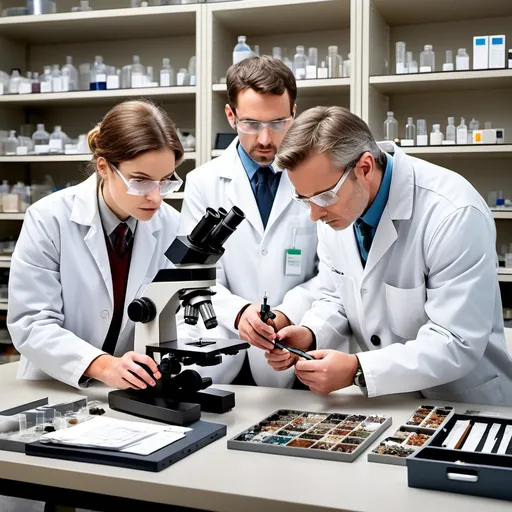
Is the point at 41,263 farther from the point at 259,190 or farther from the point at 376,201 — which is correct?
the point at 376,201

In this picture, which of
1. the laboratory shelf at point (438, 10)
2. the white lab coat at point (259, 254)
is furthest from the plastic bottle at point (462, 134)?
the white lab coat at point (259, 254)

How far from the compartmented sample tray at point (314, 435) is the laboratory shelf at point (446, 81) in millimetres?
2499

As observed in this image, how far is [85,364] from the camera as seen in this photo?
5.84 feet

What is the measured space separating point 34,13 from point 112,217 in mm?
2958

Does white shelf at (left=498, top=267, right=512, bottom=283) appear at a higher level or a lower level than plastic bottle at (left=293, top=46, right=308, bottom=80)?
lower

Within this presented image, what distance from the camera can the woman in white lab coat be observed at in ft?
6.01

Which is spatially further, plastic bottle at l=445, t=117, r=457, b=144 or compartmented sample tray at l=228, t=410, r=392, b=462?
plastic bottle at l=445, t=117, r=457, b=144

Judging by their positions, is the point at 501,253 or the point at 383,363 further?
the point at 501,253

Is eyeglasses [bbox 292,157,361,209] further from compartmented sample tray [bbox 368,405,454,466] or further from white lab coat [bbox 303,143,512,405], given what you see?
compartmented sample tray [bbox 368,405,454,466]

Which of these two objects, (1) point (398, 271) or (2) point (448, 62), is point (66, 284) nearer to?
(1) point (398, 271)

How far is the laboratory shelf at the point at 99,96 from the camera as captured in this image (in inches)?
158

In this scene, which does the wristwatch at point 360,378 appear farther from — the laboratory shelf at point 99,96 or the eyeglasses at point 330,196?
the laboratory shelf at point 99,96

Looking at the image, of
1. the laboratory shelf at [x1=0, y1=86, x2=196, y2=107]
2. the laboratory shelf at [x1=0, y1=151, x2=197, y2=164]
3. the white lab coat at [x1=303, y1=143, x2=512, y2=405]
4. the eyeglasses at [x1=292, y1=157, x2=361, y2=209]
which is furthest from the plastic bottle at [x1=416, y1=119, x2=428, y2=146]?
the eyeglasses at [x1=292, y1=157, x2=361, y2=209]

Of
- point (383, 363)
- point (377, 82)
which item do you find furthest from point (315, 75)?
point (383, 363)
